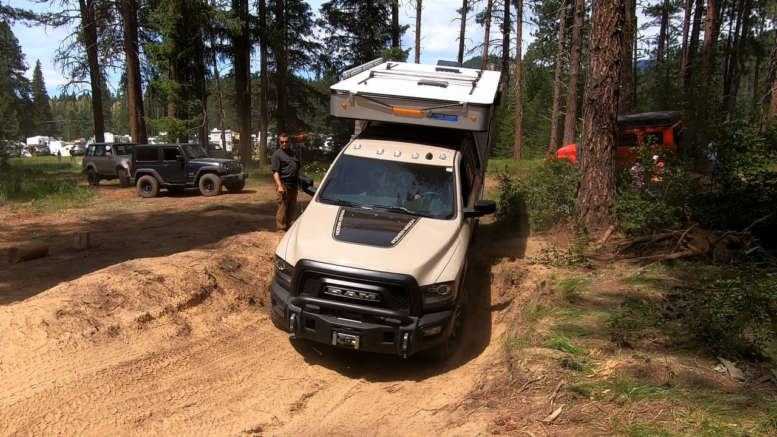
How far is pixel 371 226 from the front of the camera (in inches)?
212

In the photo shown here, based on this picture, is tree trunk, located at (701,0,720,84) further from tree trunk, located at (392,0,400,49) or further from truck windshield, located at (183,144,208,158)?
truck windshield, located at (183,144,208,158)

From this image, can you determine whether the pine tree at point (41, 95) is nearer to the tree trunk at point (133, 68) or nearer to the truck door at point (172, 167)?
the tree trunk at point (133, 68)

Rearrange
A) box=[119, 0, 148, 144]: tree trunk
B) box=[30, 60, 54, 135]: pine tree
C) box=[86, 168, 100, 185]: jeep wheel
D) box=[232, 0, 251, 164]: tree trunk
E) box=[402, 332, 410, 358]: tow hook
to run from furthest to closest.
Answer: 1. box=[30, 60, 54, 135]: pine tree
2. box=[232, 0, 251, 164]: tree trunk
3. box=[119, 0, 148, 144]: tree trunk
4. box=[86, 168, 100, 185]: jeep wheel
5. box=[402, 332, 410, 358]: tow hook

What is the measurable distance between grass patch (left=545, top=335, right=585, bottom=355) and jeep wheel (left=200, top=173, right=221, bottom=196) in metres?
15.2

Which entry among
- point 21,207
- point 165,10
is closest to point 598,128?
point 21,207

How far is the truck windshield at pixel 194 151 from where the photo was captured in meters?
18.3

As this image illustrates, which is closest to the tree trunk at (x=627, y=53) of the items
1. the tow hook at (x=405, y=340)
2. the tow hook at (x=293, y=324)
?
the tow hook at (x=405, y=340)

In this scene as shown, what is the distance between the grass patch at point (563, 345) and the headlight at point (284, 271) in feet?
8.18

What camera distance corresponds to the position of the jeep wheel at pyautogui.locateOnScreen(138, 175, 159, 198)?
18.0m

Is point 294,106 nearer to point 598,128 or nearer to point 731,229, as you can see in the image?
point 598,128

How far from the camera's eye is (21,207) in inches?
597

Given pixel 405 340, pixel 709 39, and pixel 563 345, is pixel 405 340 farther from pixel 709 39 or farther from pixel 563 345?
pixel 709 39

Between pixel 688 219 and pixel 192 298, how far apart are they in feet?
22.6

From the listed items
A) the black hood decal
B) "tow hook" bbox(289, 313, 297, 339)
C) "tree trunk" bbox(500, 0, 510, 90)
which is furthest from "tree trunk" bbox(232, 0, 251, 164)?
"tow hook" bbox(289, 313, 297, 339)
